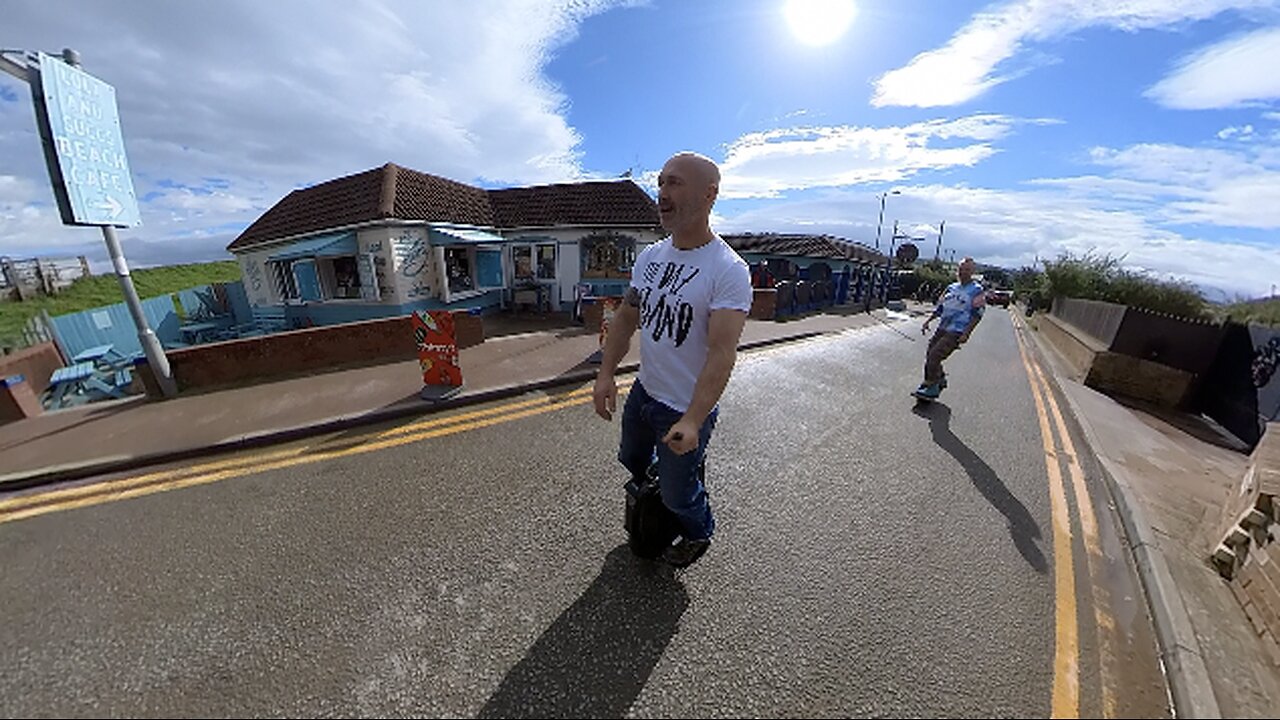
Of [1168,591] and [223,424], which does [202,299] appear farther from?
[1168,591]

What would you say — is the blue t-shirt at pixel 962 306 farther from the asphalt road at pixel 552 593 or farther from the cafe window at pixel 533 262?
the cafe window at pixel 533 262

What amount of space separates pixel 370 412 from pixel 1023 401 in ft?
29.2

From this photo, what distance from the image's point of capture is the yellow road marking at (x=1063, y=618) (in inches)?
75.4

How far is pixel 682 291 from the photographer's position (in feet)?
6.74

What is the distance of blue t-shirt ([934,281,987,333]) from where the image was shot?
18.1 ft

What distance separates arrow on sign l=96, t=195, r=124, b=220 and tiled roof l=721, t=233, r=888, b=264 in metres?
24.1

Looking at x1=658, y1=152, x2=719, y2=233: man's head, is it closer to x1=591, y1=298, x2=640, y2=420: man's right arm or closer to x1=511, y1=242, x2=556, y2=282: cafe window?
x1=591, y1=298, x2=640, y2=420: man's right arm

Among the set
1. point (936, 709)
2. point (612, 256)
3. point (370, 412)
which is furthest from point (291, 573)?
point (612, 256)

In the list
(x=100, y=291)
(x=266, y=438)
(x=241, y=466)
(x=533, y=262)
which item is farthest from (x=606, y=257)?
(x=100, y=291)

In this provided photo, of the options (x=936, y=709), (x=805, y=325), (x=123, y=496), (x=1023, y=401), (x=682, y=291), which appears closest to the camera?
(x=936, y=709)

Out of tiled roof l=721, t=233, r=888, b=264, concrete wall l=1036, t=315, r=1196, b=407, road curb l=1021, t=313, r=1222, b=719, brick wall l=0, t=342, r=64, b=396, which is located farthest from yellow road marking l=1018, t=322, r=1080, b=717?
tiled roof l=721, t=233, r=888, b=264

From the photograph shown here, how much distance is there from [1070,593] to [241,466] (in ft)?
20.5

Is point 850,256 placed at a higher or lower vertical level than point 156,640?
higher

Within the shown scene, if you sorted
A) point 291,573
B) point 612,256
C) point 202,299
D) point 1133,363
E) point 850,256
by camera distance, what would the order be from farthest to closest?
point 850,256 → point 202,299 → point 612,256 → point 1133,363 → point 291,573
